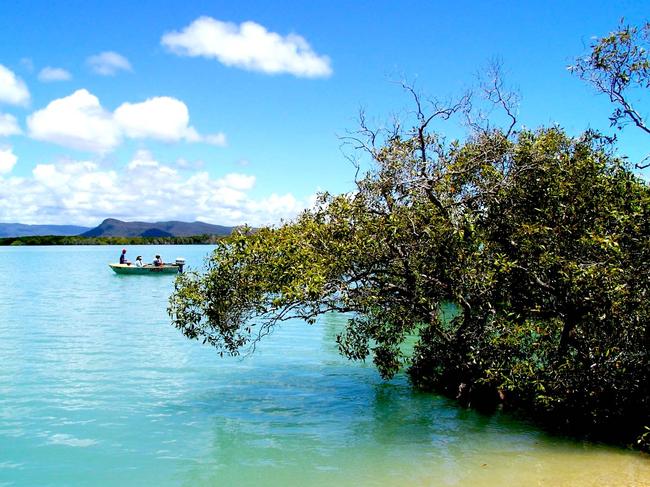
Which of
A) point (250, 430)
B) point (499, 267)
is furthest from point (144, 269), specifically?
point (499, 267)

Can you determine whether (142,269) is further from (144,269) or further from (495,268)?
(495,268)

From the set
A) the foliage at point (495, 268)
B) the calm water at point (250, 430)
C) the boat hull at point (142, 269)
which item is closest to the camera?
the calm water at point (250, 430)

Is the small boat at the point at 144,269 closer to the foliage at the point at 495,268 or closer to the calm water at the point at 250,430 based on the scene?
the calm water at the point at 250,430

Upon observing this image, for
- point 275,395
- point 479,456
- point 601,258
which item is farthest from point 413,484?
point 275,395

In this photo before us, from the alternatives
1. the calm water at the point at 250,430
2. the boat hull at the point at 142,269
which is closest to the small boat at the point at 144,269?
the boat hull at the point at 142,269

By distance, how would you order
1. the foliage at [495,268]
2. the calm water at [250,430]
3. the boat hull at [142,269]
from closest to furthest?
the calm water at [250,430] → the foliage at [495,268] → the boat hull at [142,269]

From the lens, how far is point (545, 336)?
13.9 metres

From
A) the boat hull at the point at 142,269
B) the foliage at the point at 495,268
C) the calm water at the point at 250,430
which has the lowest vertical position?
the calm water at the point at 250,430

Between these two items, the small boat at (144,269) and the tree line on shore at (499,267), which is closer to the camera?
the tree line on shore at (499,267)

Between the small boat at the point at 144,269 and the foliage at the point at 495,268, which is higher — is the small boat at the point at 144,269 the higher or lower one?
the lower one

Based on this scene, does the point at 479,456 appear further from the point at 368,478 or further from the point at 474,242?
the point at 474,242

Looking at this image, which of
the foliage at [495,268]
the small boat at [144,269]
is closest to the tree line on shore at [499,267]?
the foliage at [495,268]

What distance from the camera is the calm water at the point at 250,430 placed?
1195 cm

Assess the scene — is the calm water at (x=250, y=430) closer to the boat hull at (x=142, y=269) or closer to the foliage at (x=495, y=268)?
the foliage at (x=495, y=268)
